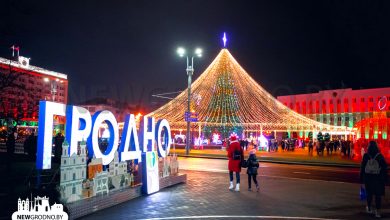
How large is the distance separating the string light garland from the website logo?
28.7m

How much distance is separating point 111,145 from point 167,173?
11.6ft

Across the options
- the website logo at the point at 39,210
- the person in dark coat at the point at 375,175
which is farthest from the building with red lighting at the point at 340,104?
the website logo at the point at 39,210

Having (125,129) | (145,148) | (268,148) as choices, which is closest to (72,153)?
(125,129)

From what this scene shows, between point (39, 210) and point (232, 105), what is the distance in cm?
3161

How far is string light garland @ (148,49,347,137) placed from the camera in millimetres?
35422

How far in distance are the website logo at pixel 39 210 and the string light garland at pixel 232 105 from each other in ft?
94.0

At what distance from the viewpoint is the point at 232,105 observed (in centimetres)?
3769

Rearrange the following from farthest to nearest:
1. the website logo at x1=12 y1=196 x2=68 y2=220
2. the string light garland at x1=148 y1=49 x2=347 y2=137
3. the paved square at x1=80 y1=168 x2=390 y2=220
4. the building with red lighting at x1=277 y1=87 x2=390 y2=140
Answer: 1. the building with red lighting at x1=277 y1=87 x2=390 y2=140
2. the string light garland at x1=148 y1=49 x2=347 y2=137
3. the paved square at x1=80 y1=168 x2=390 y2=220
4. the website logo at x1=12 y1=196 x2=68 y2=220

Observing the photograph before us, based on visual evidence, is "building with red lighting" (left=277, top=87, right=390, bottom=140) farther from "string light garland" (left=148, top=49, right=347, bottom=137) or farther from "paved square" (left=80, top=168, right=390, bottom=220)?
"paved square" (left=80, top=168, right=390, bottom=220)

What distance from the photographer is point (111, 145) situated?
10.3 metres

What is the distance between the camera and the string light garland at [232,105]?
35.4m

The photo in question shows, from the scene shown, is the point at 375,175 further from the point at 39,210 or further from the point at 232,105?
the point at 232,105

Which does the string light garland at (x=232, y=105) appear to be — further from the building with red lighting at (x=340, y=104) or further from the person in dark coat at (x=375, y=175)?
the person in dark coat at (x=375, y=175)

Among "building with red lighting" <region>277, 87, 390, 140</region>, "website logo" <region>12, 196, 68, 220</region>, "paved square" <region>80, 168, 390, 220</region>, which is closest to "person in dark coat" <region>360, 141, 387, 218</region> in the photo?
"paved square" <region>80, 168, 390, 220</region>
